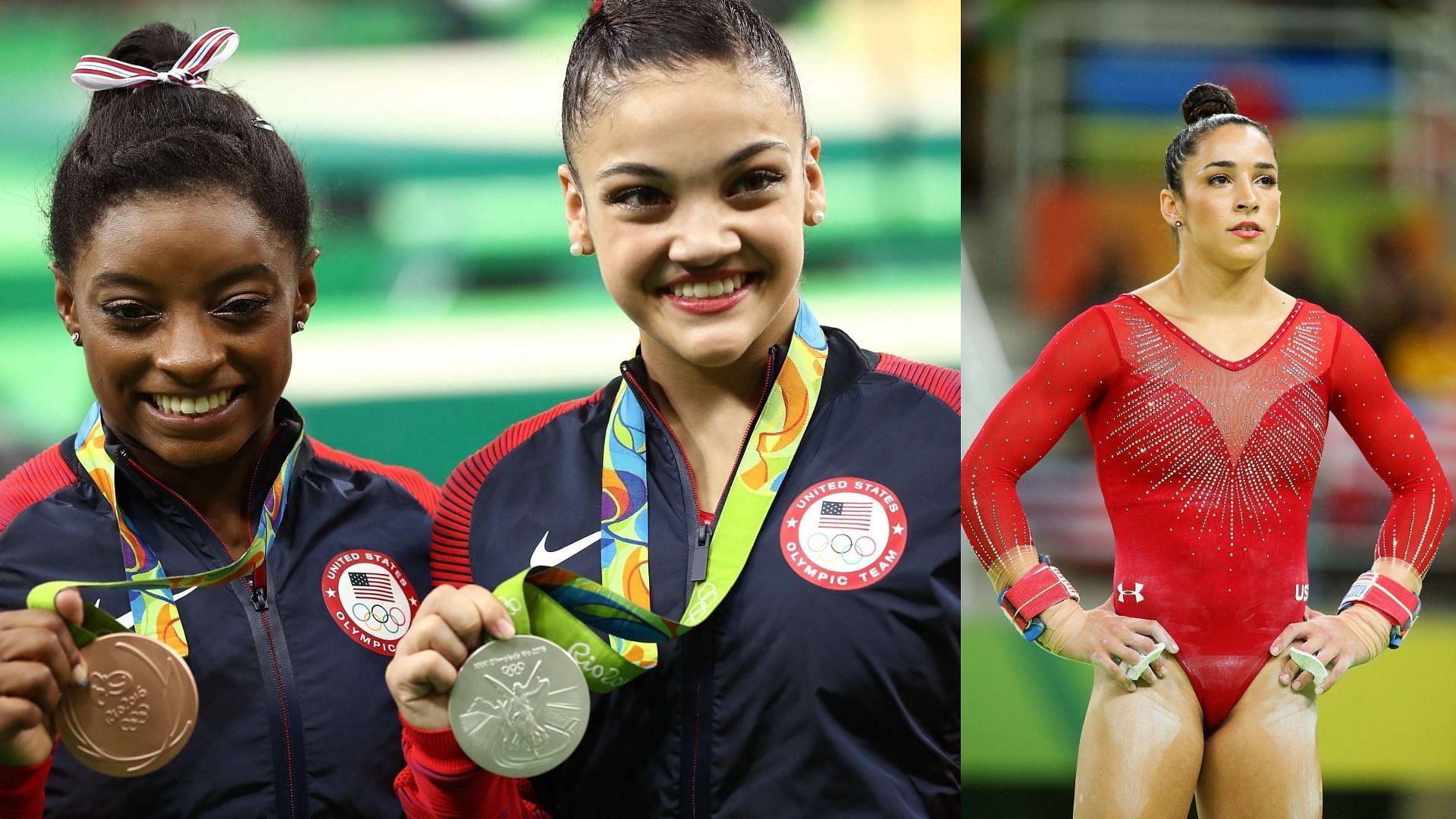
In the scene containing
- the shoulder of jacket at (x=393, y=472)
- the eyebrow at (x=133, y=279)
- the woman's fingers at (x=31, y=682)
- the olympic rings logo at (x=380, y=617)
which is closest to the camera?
the woman's fingers at (x=31, y=682)

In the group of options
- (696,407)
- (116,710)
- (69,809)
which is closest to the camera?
(116,710)

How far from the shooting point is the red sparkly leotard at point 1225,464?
5.45ft

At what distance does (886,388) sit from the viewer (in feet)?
6.19

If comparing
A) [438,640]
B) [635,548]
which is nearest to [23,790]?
[438,640]

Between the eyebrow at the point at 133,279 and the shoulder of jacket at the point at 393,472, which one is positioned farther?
the shoulder of jacket at the point at 393,472

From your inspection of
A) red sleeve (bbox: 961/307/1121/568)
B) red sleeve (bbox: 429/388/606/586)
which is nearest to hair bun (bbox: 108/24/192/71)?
red sleeve (bbox: 429/388/606/586)

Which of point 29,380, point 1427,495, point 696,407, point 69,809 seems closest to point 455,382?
point 696,407

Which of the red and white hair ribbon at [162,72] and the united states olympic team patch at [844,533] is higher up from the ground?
the red and white hair ribbon at [162,72]

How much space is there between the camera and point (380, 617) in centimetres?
187

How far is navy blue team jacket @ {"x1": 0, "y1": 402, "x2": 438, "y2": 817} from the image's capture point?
5.74 ft

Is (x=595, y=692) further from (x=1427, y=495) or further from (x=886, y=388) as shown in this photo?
(x=1427, y=495)

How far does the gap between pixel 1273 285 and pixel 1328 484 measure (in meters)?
0.24

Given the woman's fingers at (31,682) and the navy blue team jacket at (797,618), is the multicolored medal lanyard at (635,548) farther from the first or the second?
the woman's fingers at (31,682)

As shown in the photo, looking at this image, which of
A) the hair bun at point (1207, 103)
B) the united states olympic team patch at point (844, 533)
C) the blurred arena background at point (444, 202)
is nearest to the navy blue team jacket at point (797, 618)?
the united states olympic team patch at point (844, 533)
